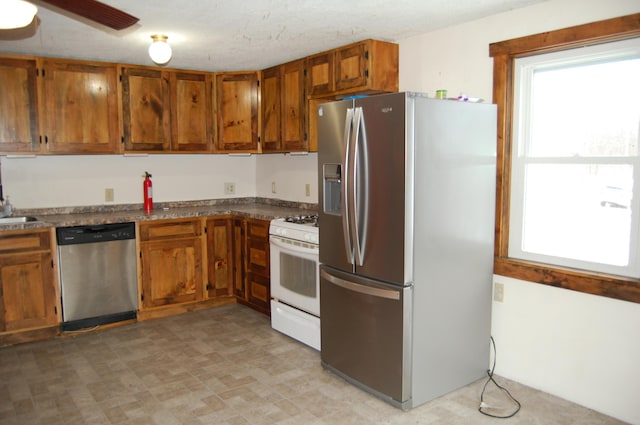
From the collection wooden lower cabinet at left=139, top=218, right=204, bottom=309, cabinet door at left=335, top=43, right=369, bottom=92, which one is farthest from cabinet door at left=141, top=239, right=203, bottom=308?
cabinet door at left=335, top=43, right=369, bottom=92

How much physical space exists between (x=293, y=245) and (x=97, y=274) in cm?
168

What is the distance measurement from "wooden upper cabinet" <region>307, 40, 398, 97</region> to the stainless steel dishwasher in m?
2.07

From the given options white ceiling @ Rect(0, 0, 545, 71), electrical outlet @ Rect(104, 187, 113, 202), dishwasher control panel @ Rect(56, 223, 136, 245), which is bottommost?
dishwasher control panel @ Rect(56, 223, 136, 245)

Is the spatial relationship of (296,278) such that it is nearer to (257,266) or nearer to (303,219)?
(303,219)

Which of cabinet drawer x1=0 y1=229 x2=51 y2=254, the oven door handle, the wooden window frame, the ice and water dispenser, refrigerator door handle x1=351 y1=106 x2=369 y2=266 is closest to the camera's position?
the wooden window frame

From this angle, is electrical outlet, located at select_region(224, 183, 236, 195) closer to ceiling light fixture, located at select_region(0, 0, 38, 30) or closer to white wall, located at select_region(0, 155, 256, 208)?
white wall, located at select_region(0, 155, 256, 208)

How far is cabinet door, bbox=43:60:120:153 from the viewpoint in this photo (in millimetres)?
4039

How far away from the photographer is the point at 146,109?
4.44 m

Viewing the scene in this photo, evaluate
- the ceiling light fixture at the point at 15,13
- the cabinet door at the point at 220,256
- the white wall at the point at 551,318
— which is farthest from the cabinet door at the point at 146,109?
the ceiling light fixture at the point at 15,13

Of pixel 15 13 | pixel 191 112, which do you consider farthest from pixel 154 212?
pixel 15 13

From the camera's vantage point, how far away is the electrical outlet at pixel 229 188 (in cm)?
533

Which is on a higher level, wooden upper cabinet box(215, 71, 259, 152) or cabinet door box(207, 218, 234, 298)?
wooden upper cabinet box(215, 71, 259, 152)

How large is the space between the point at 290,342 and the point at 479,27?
2576mm

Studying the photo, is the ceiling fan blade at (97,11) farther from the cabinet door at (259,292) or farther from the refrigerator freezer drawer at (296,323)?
the cabinet door at (259,292)
